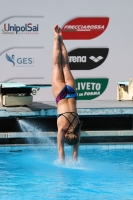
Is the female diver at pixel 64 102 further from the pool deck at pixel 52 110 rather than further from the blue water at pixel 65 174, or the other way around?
the pool deck at pixel 52 110

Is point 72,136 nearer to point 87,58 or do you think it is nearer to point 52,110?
point 52,110

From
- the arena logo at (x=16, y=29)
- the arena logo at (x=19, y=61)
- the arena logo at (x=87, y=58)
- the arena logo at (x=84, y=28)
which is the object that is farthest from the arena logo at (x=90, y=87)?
the arena logo at (x=16, y=29)

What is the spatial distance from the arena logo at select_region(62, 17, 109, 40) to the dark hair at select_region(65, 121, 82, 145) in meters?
4.90

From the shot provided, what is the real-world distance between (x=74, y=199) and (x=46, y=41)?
639 cm

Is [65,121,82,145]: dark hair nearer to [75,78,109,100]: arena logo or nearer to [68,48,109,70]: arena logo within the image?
[75,78,109,100]: arena logo

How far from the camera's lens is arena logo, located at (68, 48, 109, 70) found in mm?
11602

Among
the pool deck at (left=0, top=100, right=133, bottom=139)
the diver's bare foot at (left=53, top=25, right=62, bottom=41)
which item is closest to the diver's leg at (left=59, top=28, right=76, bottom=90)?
the diver's bare foot at (left=53, top=25, right=62, bottom=41)

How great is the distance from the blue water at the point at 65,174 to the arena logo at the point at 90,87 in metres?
3.06

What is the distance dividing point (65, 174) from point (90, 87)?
5.05 meters

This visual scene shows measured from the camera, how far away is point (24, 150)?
27.8 feet

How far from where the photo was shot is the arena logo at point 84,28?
11.6 m

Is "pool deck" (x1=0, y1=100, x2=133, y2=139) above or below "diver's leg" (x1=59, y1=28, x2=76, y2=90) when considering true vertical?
below

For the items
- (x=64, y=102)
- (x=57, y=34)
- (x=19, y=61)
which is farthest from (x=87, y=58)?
(x=64, y=102)

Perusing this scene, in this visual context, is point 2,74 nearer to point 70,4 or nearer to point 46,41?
point 46,41
